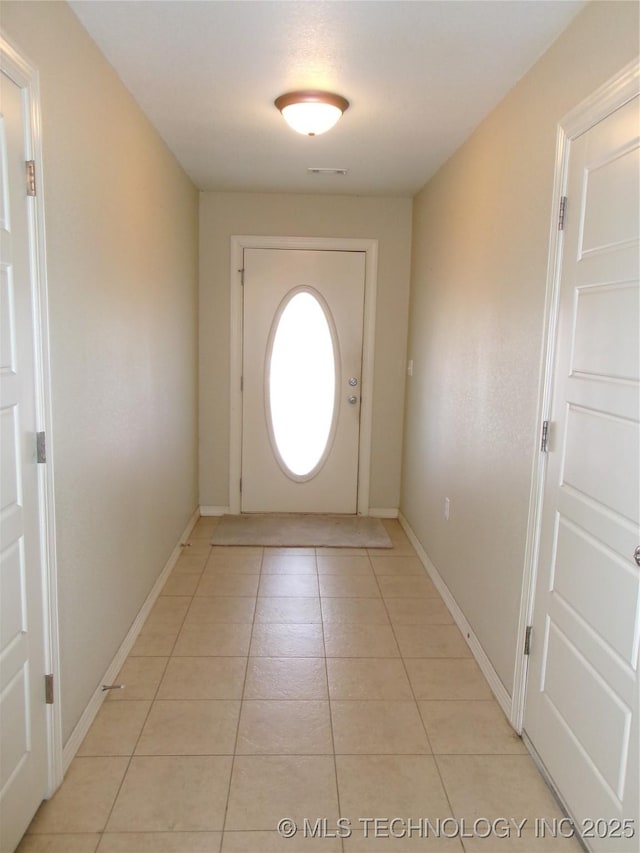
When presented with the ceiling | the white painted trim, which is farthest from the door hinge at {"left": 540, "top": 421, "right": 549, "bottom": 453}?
the white painted trim

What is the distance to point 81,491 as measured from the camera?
2062mm

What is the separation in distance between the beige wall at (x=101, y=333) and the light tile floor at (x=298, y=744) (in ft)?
0.80

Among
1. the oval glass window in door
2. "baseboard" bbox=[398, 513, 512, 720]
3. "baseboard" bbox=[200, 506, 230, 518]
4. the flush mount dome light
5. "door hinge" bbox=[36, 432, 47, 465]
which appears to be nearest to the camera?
"door hinge" bbox=[36, 432, 47, 465]

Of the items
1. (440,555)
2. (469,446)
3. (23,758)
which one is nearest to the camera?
(23,758)

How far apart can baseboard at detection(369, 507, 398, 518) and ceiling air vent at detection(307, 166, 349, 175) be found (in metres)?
2.41

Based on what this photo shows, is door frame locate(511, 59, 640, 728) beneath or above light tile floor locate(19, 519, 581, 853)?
above

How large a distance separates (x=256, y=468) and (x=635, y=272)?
343 cm

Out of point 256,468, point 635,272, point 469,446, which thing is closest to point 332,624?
point 469,446

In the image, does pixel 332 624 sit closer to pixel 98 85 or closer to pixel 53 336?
pixel 53 336

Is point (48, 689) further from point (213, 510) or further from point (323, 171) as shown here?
point (323, 171)

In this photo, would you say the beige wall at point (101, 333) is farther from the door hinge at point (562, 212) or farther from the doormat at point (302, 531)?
the door hinge at point (562, 212)

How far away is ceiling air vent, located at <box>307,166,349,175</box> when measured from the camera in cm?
362

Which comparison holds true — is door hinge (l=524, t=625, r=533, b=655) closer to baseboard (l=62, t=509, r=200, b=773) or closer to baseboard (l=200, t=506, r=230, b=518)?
baseboard (l=62, t=509, r=200, b=773)

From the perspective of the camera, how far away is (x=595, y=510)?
5.63ft
